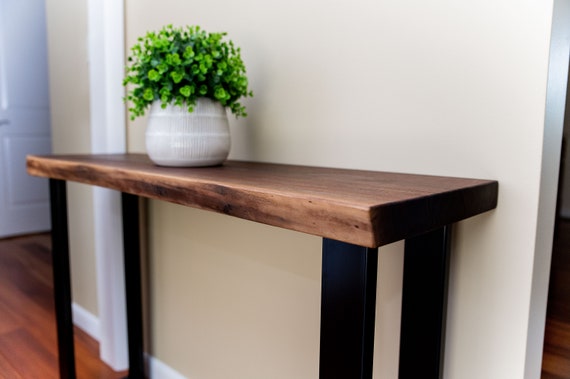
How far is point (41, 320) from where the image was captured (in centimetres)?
197

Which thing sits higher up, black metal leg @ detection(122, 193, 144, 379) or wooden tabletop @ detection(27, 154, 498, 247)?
wooden tabletop @ detection(27, 154, 498, 247)

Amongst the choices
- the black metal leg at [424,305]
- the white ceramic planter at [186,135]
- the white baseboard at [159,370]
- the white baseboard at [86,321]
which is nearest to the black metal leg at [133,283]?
the white baseboard at [159,370]

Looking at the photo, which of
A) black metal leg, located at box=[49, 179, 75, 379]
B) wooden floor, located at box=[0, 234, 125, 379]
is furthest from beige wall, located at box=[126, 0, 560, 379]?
wooden floor, located at box=[0, 234, 125, 379]

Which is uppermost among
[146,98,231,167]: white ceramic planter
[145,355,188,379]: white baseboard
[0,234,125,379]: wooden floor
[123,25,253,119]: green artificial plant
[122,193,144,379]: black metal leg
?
[123,25,253,119]: green artificial plant

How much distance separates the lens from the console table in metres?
0.53

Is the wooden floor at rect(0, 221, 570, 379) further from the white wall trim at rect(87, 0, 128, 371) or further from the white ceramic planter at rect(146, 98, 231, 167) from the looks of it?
the white ceramic planter at rect(146, 98, 231, 167)

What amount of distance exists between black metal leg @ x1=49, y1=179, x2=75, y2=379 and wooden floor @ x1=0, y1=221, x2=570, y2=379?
292mm

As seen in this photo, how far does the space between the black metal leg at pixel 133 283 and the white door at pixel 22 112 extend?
7.94 feet

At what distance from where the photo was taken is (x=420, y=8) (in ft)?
2.65

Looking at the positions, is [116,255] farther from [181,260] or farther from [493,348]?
[493,348]

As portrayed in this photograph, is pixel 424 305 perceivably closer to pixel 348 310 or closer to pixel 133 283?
pixel 348 310

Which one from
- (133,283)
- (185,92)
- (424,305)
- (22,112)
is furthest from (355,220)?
(22,112)

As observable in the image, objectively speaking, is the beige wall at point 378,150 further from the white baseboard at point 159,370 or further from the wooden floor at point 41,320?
the wooden floor at point 41,320

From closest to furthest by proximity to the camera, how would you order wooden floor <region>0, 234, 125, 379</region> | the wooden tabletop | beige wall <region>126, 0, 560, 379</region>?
the wooden tabletop
beige wall <region>126, 0, 560, 379</region>
wooden floor <region>0, 234, 125, 379</region>
